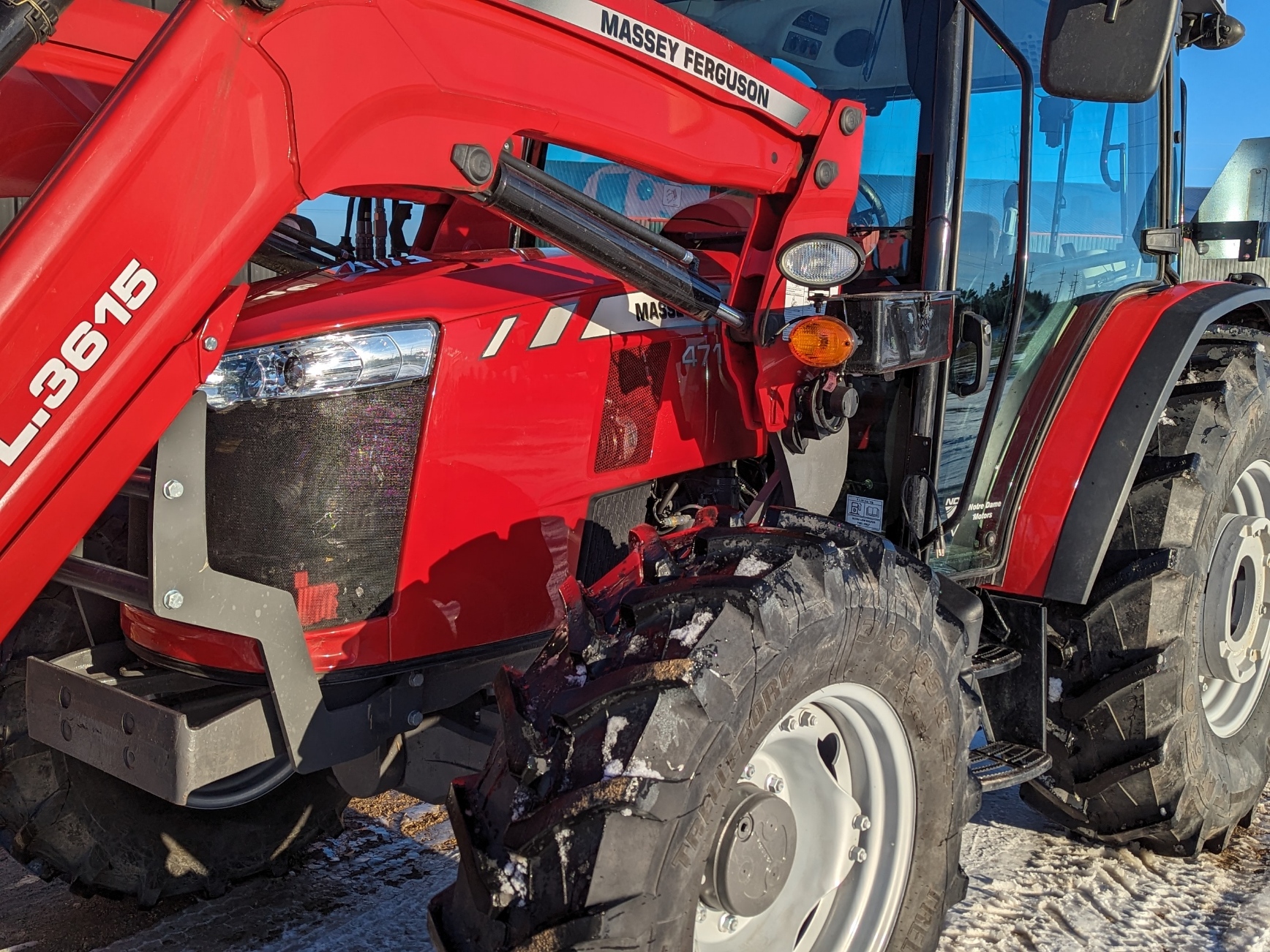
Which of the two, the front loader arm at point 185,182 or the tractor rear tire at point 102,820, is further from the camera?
the tractor rear tire at point 102,820

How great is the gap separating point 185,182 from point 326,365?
0.52m

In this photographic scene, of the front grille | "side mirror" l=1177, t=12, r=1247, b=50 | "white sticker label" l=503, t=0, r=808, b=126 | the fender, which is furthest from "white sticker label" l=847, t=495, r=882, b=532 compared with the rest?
"side mirror" l=1177, t=12, r=1247, b=50

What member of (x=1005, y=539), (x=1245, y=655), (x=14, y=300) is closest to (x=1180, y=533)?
(x=1005, y=539)

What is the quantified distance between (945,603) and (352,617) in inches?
47.4

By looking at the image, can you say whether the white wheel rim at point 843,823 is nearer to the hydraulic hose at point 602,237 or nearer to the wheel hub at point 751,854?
the wheel hub at point 751,854

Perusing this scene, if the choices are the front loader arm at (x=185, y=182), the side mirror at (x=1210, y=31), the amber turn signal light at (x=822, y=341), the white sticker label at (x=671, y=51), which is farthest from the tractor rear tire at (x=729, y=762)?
the side mirror at (x=1210, y=31)

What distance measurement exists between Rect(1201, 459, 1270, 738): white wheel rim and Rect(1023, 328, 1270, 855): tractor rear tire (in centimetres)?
1

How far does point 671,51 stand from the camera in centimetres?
211

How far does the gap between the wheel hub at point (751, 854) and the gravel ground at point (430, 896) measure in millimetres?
850

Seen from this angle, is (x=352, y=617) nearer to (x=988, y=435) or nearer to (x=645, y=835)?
(x=645, y=835)

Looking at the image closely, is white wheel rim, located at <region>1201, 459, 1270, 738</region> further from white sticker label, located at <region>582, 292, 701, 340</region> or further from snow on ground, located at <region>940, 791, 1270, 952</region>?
white sticker label, located at <region>582, 292, 701, 340</region>

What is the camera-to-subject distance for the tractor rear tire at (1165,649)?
8.94ft

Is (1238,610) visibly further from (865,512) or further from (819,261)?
(819,261)

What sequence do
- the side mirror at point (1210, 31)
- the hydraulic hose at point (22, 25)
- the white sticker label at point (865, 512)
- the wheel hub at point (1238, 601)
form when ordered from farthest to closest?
the side mirror at point (1210, 31)
the wheel hub at point (1238, 601)
the white sticker label at point (865, 512)
the hydraulic hose at point (22, 25)
